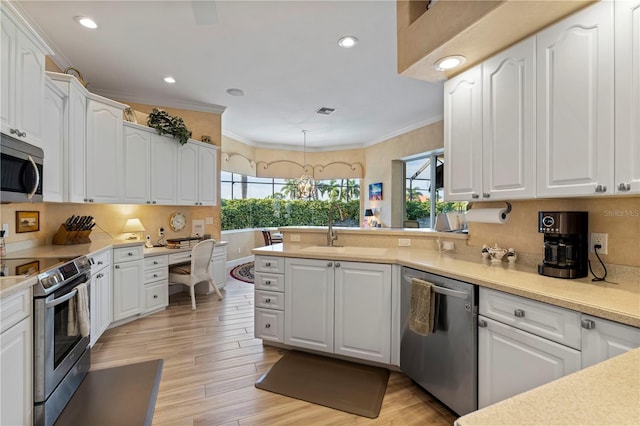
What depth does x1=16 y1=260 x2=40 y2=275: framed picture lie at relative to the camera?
1812 mm

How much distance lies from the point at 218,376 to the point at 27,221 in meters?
2.40

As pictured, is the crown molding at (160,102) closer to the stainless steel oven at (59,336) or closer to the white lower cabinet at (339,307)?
the stainless steel oven at (59,336)

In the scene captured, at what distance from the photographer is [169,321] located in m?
3.61

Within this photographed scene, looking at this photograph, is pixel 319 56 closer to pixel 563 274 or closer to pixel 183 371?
pixel 563 274

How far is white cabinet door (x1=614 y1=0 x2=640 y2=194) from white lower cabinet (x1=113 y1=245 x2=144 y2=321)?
4194 millimetres

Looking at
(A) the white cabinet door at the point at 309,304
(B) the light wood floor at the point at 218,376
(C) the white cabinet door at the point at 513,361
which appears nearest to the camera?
(C) the white cabinet door at the point at 513,361

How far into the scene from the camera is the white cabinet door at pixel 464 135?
221 centimetres

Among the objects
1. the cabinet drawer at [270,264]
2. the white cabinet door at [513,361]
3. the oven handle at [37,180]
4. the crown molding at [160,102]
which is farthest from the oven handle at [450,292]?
the crown molding at [160,102]

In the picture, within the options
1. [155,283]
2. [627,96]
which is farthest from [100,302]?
[627,96]

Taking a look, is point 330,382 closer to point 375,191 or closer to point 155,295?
point 155,295

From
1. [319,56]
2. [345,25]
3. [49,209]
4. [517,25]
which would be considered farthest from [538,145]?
[49,209]

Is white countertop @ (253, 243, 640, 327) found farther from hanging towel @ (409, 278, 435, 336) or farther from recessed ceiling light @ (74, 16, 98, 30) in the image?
recessed ceiling light @ (74, 16, 98, 30)

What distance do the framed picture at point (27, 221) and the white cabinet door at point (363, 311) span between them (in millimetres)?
2947

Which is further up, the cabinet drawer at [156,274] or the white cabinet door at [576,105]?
the white cabinet door at [576,105]
